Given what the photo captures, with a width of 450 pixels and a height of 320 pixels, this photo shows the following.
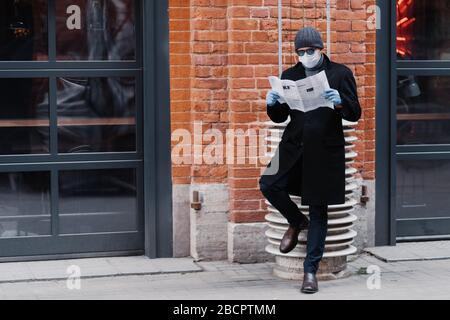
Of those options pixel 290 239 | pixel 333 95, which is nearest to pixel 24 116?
pixel 290 239

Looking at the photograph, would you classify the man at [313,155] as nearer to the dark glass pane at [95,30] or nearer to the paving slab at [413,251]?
the paving slab at [413,251]

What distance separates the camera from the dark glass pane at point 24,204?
835 cm

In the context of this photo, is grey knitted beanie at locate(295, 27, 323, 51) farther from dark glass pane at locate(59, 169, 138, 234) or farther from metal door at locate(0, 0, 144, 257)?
dark glass pane at locate(59, 169, 138, 234)

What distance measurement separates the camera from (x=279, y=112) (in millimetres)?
7438

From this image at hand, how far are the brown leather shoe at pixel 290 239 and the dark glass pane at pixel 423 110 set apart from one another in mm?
2134

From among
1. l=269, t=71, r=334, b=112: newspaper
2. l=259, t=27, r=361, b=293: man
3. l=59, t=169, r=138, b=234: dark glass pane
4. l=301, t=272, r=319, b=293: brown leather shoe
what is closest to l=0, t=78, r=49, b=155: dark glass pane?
l=59, t=169, r=138, b=234: dark glass pane

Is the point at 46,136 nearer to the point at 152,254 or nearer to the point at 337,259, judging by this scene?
the point at 152,254

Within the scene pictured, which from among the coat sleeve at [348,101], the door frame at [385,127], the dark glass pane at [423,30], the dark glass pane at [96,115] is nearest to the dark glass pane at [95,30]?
the dark glass pane at [96,115]

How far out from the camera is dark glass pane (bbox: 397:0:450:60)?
9.06 m

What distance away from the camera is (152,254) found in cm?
847

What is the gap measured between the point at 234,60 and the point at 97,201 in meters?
1.80

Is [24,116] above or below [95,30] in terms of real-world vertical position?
below

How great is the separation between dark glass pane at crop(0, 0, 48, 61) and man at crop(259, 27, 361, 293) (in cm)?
230

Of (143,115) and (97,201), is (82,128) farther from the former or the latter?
(97,201)
